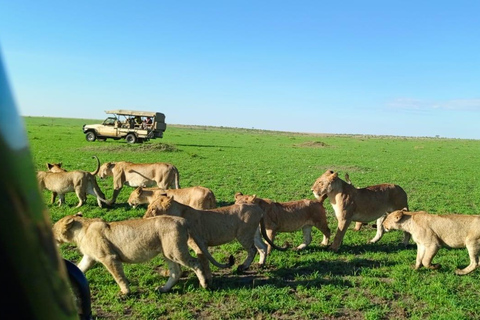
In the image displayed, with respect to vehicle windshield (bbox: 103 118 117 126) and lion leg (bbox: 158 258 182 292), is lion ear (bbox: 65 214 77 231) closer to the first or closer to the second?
lion leg (bbox: 158 258 182 292)

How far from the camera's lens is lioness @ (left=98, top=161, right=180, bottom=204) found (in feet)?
46.0

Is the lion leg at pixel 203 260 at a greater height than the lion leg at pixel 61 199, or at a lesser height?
greater

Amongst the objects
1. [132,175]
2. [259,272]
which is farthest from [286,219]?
[132,175]

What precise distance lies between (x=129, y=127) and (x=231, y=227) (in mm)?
36695

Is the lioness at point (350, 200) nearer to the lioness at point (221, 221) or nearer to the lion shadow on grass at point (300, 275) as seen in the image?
the lion shadow on grass at point (300, 275)

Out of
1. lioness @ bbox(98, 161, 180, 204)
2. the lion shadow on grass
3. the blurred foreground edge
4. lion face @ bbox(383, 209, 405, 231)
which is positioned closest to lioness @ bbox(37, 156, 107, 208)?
lioness @ bbox(98, 161, 180, 204)

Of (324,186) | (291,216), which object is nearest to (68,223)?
(291,216)

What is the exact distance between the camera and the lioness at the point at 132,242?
651 cm

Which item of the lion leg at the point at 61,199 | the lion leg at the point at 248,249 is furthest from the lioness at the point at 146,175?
the lion leg at the point at 248,249

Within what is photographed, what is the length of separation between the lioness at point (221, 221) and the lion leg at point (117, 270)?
126 centimetres

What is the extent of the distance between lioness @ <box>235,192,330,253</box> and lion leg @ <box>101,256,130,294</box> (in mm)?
2915

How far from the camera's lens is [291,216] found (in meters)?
9.09

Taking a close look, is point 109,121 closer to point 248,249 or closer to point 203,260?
point 248,249

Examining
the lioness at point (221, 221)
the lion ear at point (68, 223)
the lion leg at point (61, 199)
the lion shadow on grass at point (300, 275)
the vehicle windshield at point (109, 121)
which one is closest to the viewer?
the lion ear at point (68, 223)
